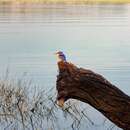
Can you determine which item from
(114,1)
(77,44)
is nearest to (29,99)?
(77,44)

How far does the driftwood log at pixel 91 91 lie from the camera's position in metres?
7.49

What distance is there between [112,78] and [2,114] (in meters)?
7.48

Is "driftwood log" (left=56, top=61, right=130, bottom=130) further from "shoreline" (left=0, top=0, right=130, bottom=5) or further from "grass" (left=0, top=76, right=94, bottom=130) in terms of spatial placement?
"shoreline" (left=0, top=0, right=130, bottom=5)

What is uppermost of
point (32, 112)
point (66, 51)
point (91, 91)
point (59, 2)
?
point (91, 91)

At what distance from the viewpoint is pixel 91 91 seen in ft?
24.8

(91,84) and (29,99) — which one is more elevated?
(91,84)

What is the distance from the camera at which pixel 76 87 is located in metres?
7.51

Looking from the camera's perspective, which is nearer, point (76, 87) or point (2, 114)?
point (76, 87)

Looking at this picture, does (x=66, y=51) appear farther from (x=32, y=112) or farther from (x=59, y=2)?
(x=59, y=2)

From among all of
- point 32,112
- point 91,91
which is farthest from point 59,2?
point 91,91

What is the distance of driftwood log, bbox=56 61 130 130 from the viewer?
7492 millimetres

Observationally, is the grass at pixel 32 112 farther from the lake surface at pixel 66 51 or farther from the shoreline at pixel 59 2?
the shoreline at pixel 59 2

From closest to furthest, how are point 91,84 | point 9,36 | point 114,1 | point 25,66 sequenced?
point 91,84
point 25,66
point 9,36
point 114,1

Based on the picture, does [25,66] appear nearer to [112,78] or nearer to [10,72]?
[10,72]
